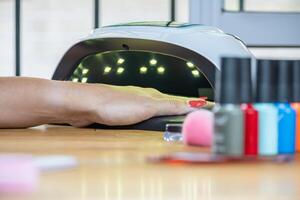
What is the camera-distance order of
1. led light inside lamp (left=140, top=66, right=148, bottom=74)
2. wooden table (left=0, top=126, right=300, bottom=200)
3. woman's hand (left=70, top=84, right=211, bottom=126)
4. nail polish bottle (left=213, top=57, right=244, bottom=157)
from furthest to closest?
1. led light inside lamp (left=140, top=66, right=148, bottom=74)
2. woman's hand (left=70, top=84, right=211, bottom=126)
3. nail polish bottle (left=213, top=57, right=244, bottom=157)
4. wooden table (left=0, top=126, right=300, bottom=200)

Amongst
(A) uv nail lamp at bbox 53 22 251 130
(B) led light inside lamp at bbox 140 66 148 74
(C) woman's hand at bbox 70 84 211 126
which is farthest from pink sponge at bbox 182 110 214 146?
(B) led light inside lamp at bbox 140 66 148 74

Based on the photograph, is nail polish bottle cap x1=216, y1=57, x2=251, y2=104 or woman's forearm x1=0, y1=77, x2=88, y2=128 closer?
nail polish bottle cap x1=216, y1=57, x2=251, y2=104

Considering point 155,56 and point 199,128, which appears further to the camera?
point 155,56

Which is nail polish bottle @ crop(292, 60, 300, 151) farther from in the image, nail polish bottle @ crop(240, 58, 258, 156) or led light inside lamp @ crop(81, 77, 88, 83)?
led light inside lamp @ crop(81, 77, 88, 83)

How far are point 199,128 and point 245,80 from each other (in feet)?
0.30

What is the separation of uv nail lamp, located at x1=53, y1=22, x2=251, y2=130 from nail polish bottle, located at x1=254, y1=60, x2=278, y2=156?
40 centimetres

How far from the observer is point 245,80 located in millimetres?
668

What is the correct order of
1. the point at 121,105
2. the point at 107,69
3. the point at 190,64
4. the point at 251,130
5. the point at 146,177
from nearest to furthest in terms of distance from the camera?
the point at 146,177, the point at 251,130, the point at 121,105, the point at 190,64, the point at 107,69

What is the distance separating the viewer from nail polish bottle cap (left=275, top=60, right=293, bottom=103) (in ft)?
2.27

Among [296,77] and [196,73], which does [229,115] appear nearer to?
[296,77]

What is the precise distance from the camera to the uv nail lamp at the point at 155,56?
112 centimetres

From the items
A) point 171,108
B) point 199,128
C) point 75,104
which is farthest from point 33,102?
point 199,128

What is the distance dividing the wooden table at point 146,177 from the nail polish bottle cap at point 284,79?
0.30 ft

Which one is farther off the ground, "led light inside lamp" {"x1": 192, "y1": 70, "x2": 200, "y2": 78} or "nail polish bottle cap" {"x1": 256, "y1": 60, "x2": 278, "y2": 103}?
"nail polish bottle cap" {"x1": 256, "y1": 60, "x2": 278, "y2": 103}
